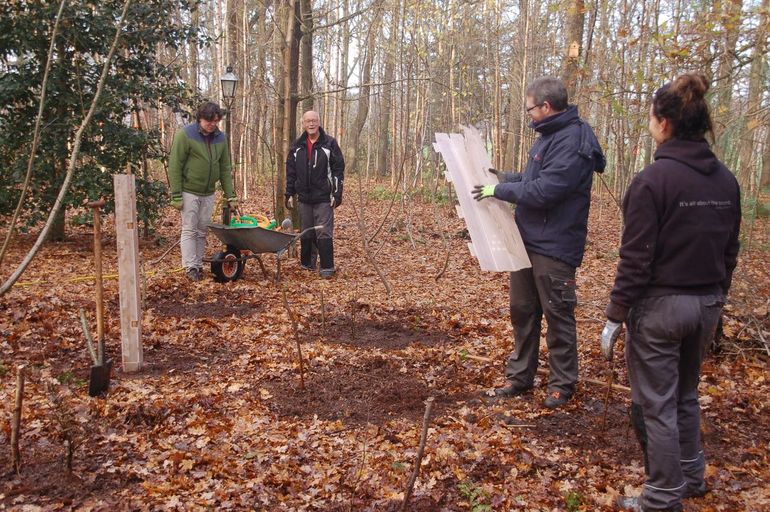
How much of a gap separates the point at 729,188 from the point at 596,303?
455 centimetres

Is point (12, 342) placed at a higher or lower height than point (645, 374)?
lower

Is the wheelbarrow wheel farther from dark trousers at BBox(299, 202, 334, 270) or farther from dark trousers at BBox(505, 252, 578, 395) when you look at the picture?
dark trousers at BBox(505, 252, 578, 395)

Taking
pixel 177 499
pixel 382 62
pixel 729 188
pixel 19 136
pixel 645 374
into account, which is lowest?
pixel 177 499

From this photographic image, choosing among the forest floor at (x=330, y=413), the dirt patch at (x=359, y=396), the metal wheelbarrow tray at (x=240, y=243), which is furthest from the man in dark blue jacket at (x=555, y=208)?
the metal wheelbarrow tray at (x=240, y=243)

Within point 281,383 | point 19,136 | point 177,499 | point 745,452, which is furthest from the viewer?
point 19,136

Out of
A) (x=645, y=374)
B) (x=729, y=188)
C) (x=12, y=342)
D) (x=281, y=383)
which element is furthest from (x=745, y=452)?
(x=12, y=342)

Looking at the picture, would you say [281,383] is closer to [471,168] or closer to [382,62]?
[471,168]

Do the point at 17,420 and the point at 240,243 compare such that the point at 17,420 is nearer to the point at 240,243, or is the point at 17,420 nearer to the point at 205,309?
the point at 205,309

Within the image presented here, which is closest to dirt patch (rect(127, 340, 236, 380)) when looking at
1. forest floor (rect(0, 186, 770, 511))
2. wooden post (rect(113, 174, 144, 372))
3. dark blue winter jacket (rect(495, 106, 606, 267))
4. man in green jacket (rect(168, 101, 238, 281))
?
forest floor (rect(0, 186, 770, 511))

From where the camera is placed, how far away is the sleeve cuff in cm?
267

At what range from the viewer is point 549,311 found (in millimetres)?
3820

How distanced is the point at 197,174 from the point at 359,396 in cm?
413

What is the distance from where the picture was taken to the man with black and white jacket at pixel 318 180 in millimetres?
7883

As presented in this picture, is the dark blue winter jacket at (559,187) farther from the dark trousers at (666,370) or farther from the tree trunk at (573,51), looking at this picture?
the tree trunk at (573,51)
